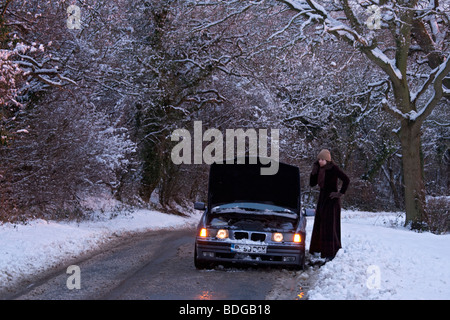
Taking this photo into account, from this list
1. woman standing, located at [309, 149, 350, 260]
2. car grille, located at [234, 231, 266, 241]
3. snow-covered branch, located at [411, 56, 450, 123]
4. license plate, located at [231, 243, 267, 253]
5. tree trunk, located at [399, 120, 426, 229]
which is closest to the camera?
license plate, located at [231, 243, 267, 253]

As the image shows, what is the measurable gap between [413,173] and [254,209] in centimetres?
976

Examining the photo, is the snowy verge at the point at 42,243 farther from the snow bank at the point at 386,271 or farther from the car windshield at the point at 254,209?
the snow bank at the point at 386,271

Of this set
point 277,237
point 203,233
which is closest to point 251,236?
point 277,237

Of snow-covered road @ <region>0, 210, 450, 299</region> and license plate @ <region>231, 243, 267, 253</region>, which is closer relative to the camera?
snow-covered road @ <region>0, 210, 450, 299</region>

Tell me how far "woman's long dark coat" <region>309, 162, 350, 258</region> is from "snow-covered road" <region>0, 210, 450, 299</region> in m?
0.30

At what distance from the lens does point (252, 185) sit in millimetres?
11773

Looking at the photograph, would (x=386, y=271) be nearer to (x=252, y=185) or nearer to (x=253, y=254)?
(x=253, y=254)

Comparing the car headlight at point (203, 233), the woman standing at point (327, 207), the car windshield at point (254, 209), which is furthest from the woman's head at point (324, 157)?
the car headlight at point (203, 233)

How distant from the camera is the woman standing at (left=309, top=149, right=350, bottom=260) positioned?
11211 millimetres

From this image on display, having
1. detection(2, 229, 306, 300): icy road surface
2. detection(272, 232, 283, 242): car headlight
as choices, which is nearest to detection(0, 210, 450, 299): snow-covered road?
detection(2, 229, 306, 300): icy road surface

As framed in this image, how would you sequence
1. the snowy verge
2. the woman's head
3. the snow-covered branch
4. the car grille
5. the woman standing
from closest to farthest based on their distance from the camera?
the snowy verge < the car grille < the woman standing < the woman's head < the snow-covered branch

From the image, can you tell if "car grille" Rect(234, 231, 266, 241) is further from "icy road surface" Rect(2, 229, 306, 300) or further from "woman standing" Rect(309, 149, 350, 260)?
"woman standing" Rect(309, 149, 350, 260)

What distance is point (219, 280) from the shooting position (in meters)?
8.95

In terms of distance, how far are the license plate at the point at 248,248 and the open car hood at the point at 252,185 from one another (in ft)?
4.88
